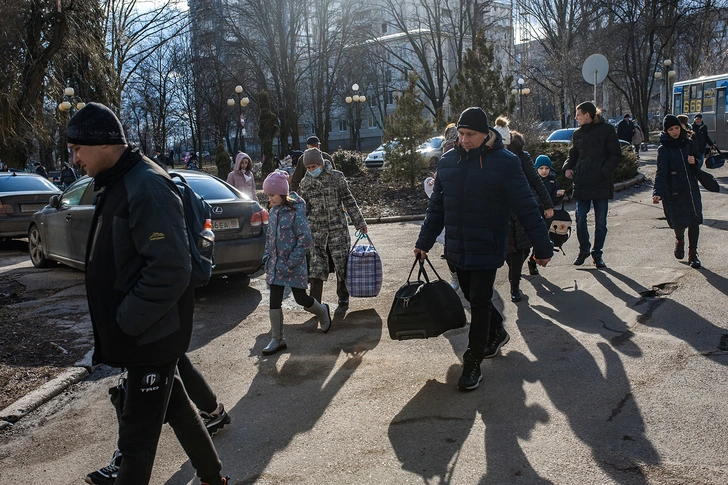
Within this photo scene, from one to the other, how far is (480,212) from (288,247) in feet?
6.21

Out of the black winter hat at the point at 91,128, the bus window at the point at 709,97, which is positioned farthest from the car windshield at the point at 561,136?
the black winter hat at the point at 91,128

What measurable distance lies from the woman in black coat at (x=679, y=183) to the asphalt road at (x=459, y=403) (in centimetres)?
82

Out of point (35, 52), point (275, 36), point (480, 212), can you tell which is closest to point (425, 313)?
point (480, 212)

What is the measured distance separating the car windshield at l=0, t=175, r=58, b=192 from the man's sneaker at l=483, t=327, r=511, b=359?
11.9 meters

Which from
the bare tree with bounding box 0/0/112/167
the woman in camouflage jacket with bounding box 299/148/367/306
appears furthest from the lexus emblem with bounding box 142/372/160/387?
the bare tree with bounding box 0/0/112/167

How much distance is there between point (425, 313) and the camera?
15.7ft

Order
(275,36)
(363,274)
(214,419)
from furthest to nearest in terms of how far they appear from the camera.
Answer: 1. (275,36)
2. (363,274)
3. (214,419)

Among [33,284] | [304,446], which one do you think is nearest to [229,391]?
[304,446]

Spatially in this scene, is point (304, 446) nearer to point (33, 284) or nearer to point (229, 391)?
point (229, 391)

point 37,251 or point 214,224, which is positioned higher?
point 214,224

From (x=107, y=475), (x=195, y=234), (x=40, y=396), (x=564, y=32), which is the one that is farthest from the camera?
(x=564, y=32)

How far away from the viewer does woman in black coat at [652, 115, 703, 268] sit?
7.89 meters

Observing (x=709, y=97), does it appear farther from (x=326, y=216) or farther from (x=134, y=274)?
(x=134, y=274)

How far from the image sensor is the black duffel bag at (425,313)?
479 cm
